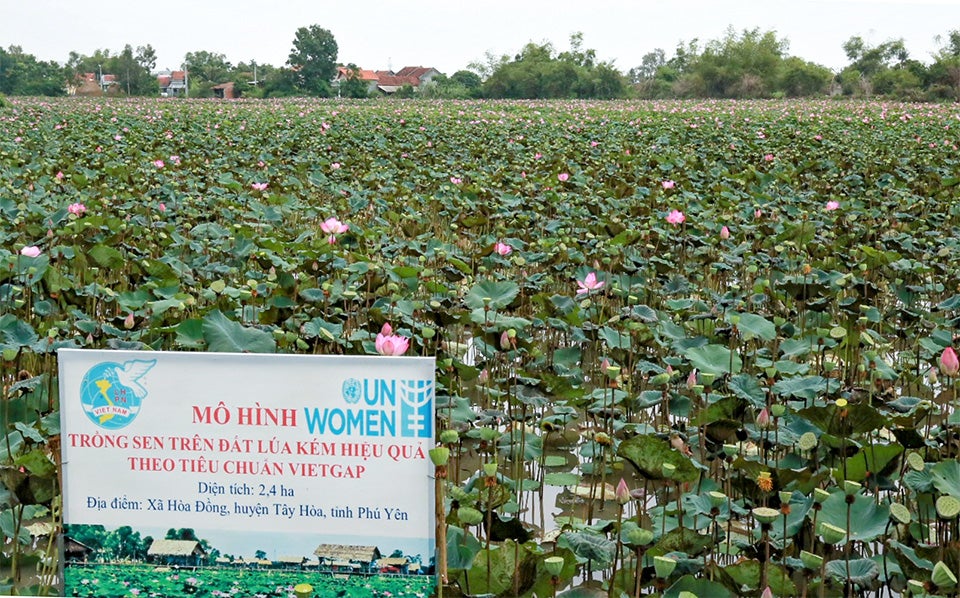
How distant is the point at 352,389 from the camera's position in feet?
5.67

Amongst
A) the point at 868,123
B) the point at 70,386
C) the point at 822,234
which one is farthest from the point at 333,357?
the point at 868,123

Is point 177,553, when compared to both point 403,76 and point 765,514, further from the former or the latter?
point 403,76

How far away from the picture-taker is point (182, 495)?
1.78 meters

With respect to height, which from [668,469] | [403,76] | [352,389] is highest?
[403,76]

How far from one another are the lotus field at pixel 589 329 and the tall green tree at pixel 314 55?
46.4 meters

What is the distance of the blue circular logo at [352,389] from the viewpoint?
1729 mm

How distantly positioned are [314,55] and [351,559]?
55724 mm

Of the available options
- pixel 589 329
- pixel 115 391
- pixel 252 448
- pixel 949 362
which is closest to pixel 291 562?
pixel 252 448

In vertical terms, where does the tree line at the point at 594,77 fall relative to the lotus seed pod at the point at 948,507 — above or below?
above

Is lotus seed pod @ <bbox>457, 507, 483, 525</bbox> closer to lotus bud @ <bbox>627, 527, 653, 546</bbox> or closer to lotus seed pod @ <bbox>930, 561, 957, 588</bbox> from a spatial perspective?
lotus bud @ <bbox>627, 527, 653, 546</bbox>

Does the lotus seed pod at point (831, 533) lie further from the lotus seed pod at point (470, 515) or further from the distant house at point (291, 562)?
the distant house at point (291, 562)

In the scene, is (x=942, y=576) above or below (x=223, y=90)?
below

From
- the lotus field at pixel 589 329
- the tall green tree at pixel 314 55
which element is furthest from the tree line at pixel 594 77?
the lotus field at pixel 589 329

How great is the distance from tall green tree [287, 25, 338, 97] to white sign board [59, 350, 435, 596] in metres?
53.6
